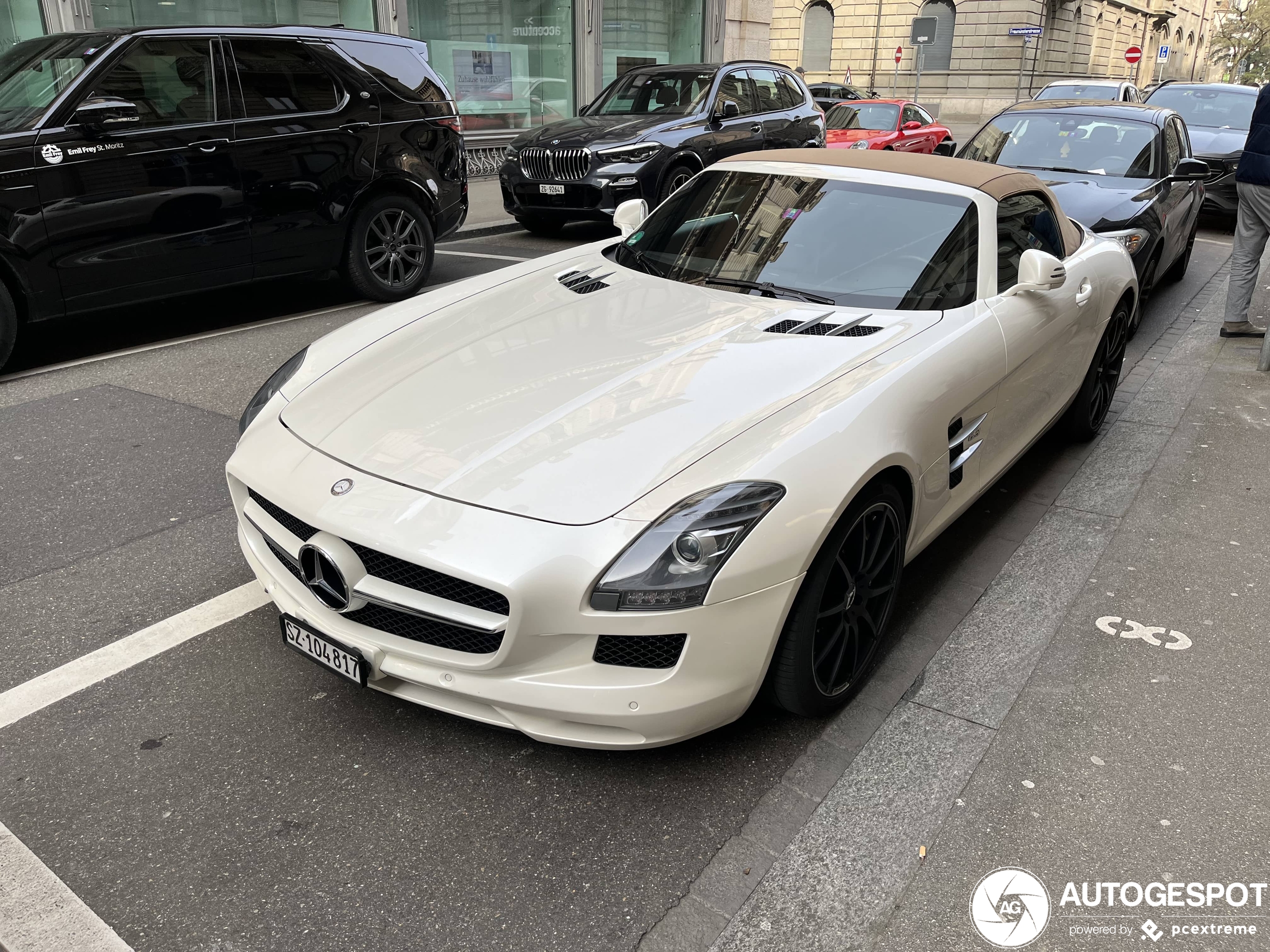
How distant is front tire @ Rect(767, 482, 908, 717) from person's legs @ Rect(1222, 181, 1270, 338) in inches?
214

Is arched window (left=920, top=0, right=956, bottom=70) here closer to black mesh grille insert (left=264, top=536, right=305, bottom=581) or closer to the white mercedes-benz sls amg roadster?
the white mercedes-benz sls amg roadster

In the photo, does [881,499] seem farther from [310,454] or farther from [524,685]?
[310,454]

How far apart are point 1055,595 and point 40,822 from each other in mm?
3349

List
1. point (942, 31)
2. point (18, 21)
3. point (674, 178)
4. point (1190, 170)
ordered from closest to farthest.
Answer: point (1190, 170) → point (674, 178) → point (18, 21) → point (942, 31)

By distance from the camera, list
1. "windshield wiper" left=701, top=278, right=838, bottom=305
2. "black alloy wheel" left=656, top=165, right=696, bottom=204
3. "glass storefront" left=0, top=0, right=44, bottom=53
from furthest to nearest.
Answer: "glass storefront" left=0, top=0, right=44, bottom=53
"black alloy wheel" left=656, top=165, right=696, bottom=204
"windshield wiper" left=701, top=278, right=838, bottom=305

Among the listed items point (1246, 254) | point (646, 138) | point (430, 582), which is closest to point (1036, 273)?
point (430, 582)

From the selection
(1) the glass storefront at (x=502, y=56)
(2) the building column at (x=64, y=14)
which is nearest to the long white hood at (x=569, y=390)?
(2) the building column at (x=64, y=14)

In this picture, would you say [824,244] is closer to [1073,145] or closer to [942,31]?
[1073,145]

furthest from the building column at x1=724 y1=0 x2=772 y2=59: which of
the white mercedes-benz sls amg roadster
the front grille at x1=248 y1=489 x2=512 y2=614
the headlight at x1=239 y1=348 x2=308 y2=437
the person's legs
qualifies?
the front grille at x1=248 y1=489 x2=512 y2=614

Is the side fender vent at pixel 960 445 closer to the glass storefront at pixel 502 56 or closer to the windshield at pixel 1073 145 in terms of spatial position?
the windshield at pixel 1073 145

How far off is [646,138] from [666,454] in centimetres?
844

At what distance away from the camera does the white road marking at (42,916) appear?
84.5 inches

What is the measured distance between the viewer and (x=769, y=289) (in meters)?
3.73

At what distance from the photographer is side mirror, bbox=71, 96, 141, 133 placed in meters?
6.02
